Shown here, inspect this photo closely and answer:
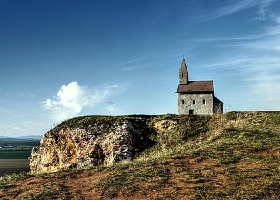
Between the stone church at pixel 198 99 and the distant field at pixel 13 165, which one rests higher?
the stone church at pixel 198 99

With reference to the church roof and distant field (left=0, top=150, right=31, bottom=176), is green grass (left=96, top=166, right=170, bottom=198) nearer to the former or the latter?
the church roof

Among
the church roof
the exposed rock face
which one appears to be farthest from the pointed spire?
the exposed rock face

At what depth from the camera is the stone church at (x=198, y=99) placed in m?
66.5

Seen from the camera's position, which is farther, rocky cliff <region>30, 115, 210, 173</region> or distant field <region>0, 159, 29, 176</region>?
distant field <region>0, 159, 29, 176</region>

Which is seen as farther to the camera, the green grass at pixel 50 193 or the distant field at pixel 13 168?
the distant field at pixel 13 168

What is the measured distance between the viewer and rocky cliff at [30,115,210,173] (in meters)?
34.2

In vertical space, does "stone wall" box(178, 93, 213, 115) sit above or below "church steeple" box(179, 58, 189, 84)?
below

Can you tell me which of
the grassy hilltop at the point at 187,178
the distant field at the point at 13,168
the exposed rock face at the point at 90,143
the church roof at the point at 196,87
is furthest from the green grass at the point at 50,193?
the distant field at the point at 13,168

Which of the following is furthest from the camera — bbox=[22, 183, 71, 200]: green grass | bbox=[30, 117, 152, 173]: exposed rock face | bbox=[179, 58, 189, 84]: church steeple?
bbox=[179, 58, 189, 84]: church steeple

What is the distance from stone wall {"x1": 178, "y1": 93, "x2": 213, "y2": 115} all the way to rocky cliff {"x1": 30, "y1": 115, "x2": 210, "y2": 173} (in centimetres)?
2925

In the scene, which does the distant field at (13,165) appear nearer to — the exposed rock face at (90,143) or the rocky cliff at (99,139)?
the exposed rock face at (90,143)

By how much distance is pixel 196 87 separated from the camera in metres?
68.4

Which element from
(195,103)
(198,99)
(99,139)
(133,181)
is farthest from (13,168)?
(133,181)

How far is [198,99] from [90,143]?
35.1 meters
